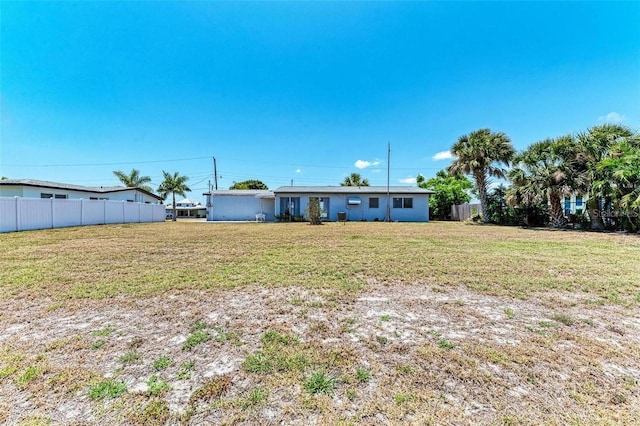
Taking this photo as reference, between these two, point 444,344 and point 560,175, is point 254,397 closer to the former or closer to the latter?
point 444,344

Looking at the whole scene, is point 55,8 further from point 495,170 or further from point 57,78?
point 495,170

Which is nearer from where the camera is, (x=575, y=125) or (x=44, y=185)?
(x=575, y=125)

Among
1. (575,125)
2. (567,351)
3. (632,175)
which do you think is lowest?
(567,351)

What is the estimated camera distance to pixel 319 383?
1.93 m

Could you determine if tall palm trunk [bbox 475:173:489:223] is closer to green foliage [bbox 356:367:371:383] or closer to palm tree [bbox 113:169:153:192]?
green foliage [bbox 356:367:371:383]

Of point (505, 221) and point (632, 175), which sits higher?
point (632, 175)

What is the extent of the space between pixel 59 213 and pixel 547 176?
26.4 meters

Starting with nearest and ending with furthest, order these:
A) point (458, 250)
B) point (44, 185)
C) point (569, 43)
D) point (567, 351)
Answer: point (567, 351) < point (458, 250) < point (569, 43) < point (44, 185)

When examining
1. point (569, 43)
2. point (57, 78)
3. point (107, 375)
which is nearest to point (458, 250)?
point (107, 375)

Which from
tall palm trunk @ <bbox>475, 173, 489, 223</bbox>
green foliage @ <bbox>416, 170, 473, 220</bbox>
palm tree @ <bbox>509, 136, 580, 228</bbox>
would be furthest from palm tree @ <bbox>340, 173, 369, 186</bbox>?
palm tree @ <bbox>509, 136, 580, 228</bbox>

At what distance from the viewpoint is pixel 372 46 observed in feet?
42.2

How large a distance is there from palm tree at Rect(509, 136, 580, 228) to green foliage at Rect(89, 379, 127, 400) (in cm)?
1937

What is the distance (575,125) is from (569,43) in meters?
5.75

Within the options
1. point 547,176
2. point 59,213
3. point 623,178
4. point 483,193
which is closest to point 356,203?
point 483,193
